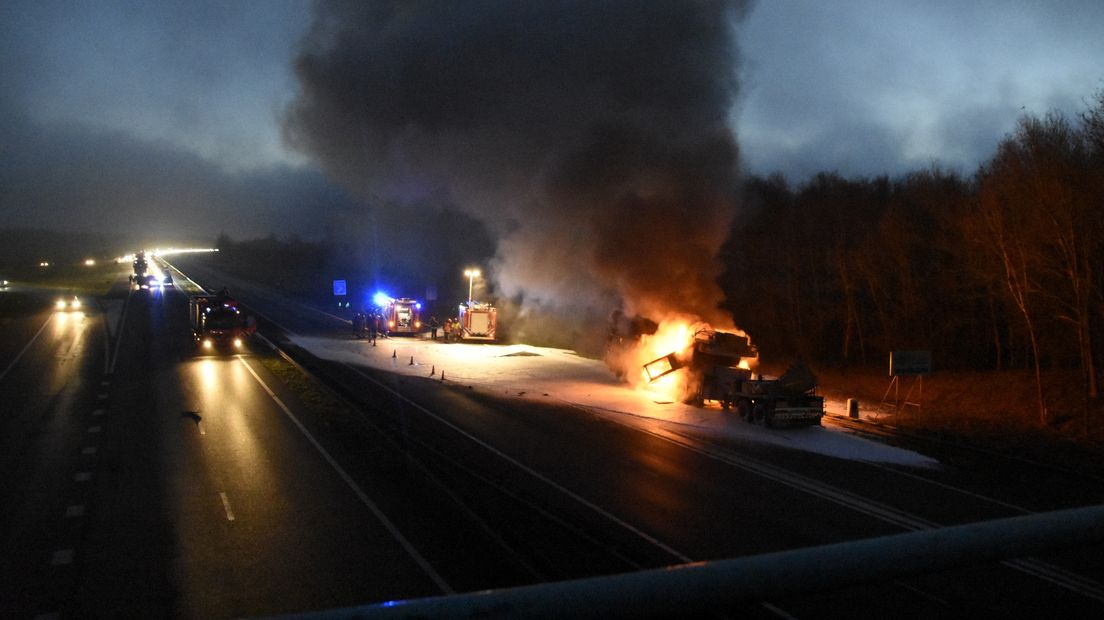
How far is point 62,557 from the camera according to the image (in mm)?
9344

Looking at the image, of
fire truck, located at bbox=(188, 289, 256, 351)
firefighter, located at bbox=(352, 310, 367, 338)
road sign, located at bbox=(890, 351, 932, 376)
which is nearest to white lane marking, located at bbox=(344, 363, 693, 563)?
road sign, located at bbox=(890, 351, 932, 376)

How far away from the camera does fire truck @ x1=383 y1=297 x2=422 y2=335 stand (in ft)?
142

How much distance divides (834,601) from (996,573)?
2.44 m

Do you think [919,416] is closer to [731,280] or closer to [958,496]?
[958,496]

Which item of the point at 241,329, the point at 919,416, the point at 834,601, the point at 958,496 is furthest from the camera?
the point at 241,329

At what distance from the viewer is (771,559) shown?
1576mm

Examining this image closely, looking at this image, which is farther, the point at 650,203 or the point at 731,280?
the point at 731,280

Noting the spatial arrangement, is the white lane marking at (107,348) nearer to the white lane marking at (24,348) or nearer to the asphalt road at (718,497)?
the white lane marking at (24,348)

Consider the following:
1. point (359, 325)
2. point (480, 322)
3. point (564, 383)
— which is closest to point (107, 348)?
point (359, 325)

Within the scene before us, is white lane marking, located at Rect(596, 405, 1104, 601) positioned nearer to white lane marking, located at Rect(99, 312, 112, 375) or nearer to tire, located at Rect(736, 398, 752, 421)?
tire, located at Rect(736, 398, 752, 421)

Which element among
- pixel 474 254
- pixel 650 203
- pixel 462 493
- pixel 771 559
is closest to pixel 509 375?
pixel 650 203

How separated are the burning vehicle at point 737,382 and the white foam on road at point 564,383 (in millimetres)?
362

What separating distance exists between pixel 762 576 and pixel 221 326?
108 feet

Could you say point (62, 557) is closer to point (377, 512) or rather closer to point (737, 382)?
point (377, 512)
